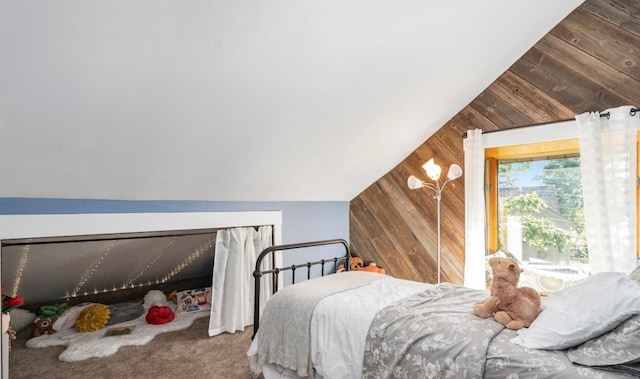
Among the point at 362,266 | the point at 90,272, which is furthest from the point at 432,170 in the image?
the point at 90,272

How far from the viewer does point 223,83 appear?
1820mm

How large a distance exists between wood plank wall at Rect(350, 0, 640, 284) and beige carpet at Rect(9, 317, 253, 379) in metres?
1.80

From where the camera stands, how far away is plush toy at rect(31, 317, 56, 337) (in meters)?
2.83

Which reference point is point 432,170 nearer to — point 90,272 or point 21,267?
point 90,272

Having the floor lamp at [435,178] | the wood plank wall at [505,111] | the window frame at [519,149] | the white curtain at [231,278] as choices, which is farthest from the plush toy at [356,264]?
the window frame at [519,149]

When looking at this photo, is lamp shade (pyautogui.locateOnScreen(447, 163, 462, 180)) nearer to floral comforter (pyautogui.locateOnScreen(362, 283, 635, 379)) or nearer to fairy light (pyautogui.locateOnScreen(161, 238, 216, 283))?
floral comforter (pyautogui.locateOnScreen(362, 283, 635, 379))

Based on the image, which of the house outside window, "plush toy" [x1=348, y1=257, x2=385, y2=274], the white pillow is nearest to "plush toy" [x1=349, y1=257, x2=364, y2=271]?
"plush toy" [x1=348, y1=257, x2=385, y2=274]

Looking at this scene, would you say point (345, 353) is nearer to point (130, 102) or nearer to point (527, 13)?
point (130, 102)

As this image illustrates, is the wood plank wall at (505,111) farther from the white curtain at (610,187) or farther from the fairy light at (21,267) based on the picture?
the fairy light at (21,267)

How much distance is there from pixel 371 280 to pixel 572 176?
2.02 meters

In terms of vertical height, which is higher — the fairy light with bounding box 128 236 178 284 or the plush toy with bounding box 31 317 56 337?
the fairy light with bounding box 128 236 178 284

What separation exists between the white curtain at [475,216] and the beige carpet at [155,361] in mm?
2054

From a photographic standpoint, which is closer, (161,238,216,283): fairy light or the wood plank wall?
the wood plank wall

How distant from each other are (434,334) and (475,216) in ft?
6.02
